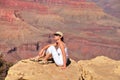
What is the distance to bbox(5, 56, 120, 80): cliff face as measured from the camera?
11.6 m

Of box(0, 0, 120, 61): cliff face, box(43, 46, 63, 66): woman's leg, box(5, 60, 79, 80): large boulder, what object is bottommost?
box(0, 0, 120, 61): cliff face

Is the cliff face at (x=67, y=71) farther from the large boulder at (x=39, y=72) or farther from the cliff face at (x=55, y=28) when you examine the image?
the cliff face at (x=55, y=28)

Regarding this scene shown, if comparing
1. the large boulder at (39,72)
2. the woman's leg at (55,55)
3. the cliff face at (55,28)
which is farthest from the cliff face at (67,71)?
the cliff face at (55,28)

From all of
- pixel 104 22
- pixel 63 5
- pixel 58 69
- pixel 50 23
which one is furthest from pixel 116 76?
pixel 63 5

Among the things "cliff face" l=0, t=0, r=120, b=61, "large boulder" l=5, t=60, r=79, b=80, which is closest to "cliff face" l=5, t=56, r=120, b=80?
"large boulder" l=5, t=60, r=79, b=80

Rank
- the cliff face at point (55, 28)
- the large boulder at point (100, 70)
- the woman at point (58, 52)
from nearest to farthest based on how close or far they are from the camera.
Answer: the large boulder at point (100, 70) < the woman at point (58, 52) < the cliff face at point (55, 28)

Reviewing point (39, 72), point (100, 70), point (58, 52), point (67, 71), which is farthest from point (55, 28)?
point (39, 72)

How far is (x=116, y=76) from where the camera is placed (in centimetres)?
1182

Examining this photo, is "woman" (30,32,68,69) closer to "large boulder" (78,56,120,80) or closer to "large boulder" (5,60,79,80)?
"large boulder" (5,60,79,80)

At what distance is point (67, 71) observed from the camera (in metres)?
12.6

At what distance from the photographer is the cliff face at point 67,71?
38.1 ft

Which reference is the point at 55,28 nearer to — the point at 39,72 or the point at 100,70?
the point at 100,70

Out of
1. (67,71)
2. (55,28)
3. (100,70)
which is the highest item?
(100,70)

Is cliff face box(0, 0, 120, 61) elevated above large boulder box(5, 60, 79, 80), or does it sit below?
below
